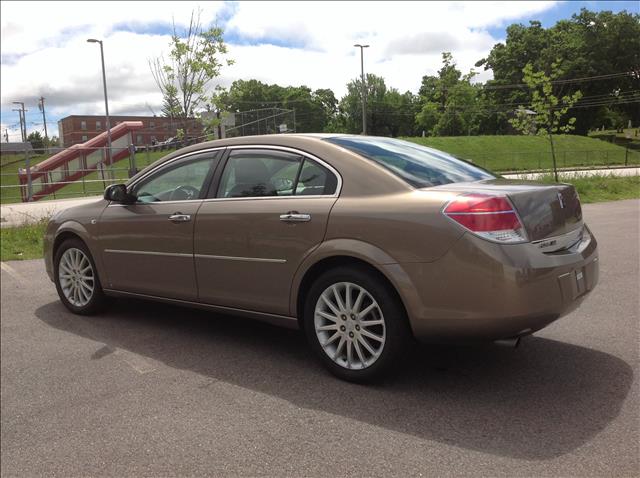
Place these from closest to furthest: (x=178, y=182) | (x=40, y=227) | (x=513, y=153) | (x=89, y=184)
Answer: (x=178, y=182) → (x=40, y=227) → (x=89, y=184) → (x=513, y=153)

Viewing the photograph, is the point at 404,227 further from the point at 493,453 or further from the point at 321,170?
the point at 493,453

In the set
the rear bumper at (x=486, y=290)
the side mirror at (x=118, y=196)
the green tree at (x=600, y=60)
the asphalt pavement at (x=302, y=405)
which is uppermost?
the green tree at (x=600, y=60)

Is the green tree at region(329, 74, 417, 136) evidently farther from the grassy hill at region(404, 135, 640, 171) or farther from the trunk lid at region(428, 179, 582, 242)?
the trunk lid at region(428, 179, 582, 242)

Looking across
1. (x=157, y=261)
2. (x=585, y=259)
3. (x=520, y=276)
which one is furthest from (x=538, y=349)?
(x=157, y=261)

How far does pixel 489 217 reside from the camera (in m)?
3.05

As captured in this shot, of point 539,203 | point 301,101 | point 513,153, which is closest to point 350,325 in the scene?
point 539,203

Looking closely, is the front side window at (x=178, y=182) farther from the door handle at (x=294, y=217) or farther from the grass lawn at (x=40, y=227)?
the grass lawn at (x=40, y=227)

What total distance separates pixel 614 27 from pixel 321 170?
8.59 m

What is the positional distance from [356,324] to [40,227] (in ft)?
32.3

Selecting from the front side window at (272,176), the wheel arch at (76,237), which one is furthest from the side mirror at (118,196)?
the front side window at (272,176)

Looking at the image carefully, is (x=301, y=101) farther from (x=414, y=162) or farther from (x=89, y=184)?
(x=414, y=162)

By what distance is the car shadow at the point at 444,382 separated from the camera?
9.46 ft

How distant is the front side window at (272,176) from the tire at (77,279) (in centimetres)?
182

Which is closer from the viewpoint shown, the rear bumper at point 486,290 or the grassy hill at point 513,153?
the rear bumper at point 486,290
